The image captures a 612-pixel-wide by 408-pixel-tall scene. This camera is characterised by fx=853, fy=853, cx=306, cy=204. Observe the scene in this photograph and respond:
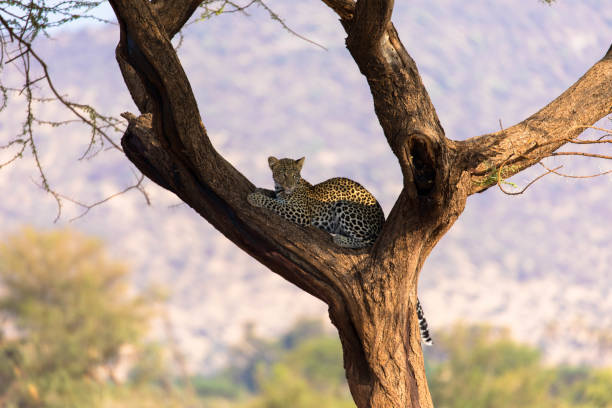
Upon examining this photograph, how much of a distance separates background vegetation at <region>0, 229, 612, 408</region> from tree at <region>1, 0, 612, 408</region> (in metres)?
30.7

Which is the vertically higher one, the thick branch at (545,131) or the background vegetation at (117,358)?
the background vegetation at (117,358)

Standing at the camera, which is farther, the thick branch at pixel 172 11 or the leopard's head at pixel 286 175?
the leopard's head at pixel 286 175

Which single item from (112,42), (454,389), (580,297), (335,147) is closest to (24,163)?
(335,147)

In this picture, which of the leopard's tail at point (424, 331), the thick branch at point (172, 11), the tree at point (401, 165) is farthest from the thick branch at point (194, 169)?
the leopard's tail at point (424, 331)

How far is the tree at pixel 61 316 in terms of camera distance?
38.7 m

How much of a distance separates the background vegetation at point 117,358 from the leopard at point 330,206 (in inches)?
1158

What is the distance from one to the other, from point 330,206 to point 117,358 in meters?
39.7

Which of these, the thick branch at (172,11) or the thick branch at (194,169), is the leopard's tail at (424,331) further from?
the thick branch at (172,11)

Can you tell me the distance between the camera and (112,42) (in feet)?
587

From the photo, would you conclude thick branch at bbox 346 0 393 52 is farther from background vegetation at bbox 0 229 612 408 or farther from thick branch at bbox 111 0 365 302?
background vegetation at bbox 0 229 612 408

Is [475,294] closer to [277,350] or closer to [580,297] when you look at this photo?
[580,297]

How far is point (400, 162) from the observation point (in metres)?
4.93

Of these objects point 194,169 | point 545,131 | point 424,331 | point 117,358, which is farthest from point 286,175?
point 117,358

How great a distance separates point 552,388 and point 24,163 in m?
91.3
